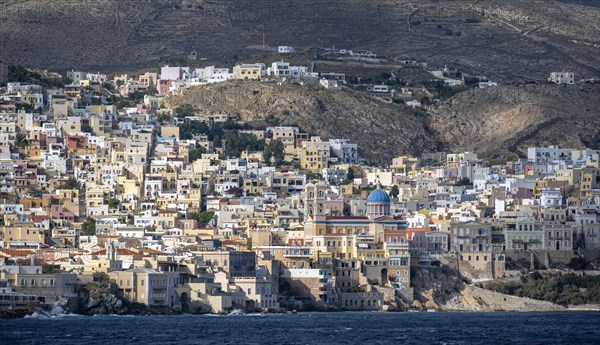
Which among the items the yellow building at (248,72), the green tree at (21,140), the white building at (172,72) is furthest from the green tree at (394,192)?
the white building at (172,72)

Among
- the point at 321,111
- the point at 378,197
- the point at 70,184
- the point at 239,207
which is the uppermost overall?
the point at 321,111

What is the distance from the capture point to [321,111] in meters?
178

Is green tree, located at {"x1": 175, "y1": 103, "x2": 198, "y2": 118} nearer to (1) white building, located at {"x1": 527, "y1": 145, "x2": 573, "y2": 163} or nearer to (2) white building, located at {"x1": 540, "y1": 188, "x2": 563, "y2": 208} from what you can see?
(1) white building, located at {"x1": 527, "y1": 145, "x2": 573, "y2": 163}

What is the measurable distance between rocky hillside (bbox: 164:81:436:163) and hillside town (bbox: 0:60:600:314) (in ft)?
5.46

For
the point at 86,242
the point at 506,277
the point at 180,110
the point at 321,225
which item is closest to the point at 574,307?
the point at 506,277

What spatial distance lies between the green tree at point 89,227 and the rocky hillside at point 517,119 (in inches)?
1565

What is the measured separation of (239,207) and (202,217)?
2704 millimetres

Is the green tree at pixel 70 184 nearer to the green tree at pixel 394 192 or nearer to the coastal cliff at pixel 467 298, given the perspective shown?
the green tree at pixel 394 192

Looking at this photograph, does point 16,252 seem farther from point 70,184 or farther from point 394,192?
point 394,192

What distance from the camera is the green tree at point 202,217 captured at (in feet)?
473

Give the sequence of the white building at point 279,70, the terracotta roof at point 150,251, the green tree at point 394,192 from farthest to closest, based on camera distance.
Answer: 1. the white building at point 279,70
2. the green tree at point 394,192
3. the terracotta roof at point 150,251

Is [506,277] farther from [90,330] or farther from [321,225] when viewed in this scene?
[90,330]

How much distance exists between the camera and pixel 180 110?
178500mm

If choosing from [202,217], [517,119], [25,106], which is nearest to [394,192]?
[202,217]
